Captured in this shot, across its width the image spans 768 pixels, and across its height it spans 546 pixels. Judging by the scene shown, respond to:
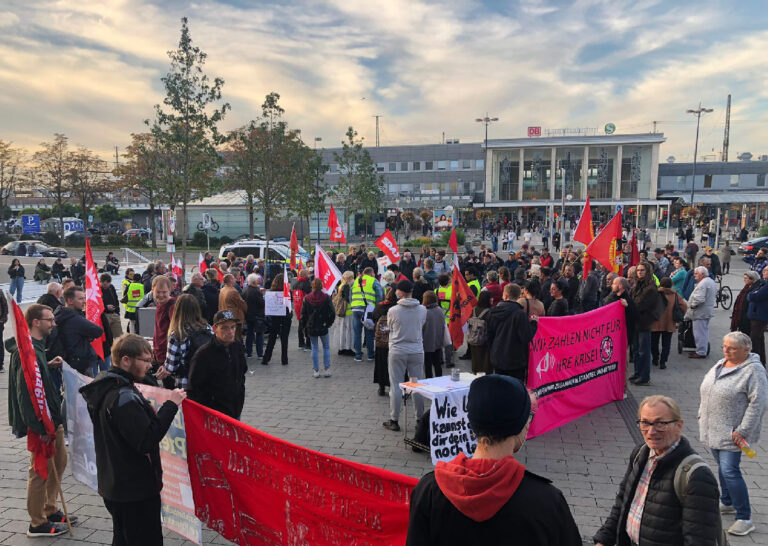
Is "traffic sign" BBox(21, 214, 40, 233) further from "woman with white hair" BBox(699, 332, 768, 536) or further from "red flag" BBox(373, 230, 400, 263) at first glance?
"woman with white hair" BBox(699, 332, 768, 536)

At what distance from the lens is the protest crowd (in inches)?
76.2

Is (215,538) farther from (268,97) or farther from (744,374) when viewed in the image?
(268,97)

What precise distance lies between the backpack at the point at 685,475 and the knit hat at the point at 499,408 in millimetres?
1464

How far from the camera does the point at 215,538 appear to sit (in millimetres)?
4879

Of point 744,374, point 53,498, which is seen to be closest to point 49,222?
point 53,498

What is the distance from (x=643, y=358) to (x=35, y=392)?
29.3 feet

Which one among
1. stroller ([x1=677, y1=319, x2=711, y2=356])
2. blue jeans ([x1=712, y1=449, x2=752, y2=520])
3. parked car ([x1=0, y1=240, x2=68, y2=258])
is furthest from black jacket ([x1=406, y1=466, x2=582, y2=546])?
parked car ([x1=0, y1=240, x2=68, y2=258])

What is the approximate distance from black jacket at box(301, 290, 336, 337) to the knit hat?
7870mm

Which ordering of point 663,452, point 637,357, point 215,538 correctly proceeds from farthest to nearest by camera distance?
point 637,357 → point 215,538 → point 663,452

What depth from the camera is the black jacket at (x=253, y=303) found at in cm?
1114

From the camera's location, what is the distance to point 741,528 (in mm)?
4859

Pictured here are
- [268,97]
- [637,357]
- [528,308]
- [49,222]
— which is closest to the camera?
[528,308]

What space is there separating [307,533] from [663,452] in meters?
2.30

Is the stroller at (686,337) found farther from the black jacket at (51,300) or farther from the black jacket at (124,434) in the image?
the black jacket at (51,300)
